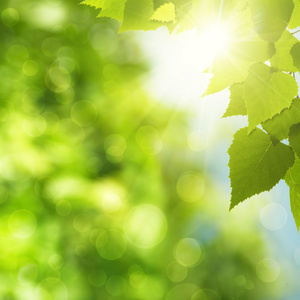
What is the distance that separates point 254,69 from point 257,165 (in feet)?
0.43

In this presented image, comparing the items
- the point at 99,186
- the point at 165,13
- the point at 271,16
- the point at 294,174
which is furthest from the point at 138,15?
the point at 99,186

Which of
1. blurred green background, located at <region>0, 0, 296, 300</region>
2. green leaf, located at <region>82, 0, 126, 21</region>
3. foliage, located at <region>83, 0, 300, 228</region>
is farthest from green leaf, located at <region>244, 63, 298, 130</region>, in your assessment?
blurred green background, located at <region>0, 0, 296, 300</region>

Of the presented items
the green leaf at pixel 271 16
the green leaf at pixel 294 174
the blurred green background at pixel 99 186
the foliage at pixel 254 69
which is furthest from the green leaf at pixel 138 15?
the blurred green background at pixel 99 186

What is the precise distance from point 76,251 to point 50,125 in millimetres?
2274

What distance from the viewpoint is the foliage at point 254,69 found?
0.40 metres

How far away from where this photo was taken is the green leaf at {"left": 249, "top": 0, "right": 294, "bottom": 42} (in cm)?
39

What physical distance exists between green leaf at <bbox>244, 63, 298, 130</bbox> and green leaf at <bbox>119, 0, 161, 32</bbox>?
0.55 feet

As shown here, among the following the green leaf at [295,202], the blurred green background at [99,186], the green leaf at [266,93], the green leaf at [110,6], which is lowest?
the green leaf at [295,202]

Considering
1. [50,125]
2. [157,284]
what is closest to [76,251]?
[157,284]

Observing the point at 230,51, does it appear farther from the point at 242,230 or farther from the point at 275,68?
the point at 242,230

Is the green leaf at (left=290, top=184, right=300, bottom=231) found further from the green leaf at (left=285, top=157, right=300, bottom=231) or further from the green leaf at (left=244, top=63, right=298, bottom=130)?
the green leaf at (left=244, top=63, right=298, bottom=130)

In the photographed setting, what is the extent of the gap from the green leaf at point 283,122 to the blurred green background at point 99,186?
4861 millimetres

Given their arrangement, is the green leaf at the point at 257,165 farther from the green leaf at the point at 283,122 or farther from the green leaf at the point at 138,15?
the green leaf at the point at 138,15

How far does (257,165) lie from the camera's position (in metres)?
0.45
